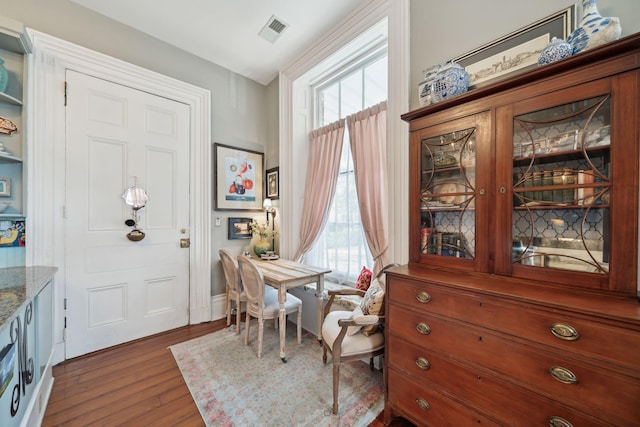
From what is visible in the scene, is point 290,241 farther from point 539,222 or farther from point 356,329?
point 539,222

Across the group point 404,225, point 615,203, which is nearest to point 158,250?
point 404,225

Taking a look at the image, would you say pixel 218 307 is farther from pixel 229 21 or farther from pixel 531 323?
pixel 229 21

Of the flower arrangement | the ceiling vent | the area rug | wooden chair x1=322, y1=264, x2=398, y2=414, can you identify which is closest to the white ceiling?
the ceiling vent

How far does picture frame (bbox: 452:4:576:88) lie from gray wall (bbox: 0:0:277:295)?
242cm

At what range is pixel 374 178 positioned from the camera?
89.0 inches

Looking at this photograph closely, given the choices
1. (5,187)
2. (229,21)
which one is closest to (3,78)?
(5,187)

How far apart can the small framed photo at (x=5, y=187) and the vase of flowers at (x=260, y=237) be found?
207 cm

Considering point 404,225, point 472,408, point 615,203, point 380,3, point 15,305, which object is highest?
point 380,3

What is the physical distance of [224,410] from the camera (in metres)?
1.58

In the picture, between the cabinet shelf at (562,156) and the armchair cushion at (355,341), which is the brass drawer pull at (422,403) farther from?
the cabinet shelf at (562,156)

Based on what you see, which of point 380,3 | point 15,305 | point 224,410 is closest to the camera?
point 15,305

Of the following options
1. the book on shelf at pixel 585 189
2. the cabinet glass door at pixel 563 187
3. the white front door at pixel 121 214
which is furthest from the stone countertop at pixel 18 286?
the book on shelf at pixel 585 189

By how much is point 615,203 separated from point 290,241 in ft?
8.80

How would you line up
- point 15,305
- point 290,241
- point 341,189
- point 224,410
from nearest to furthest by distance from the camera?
point 15,305, point 224,410, point 341,189, point 290,241
